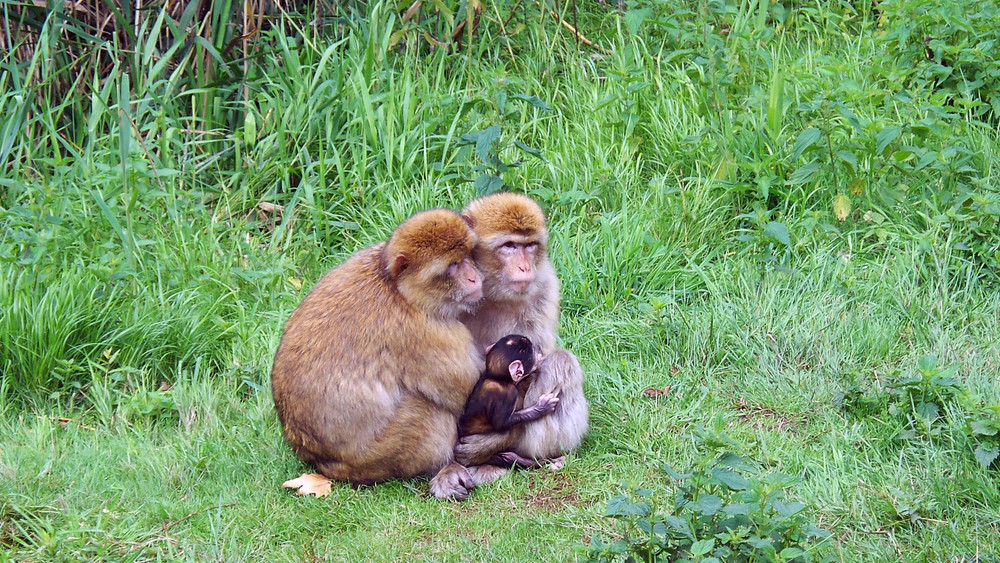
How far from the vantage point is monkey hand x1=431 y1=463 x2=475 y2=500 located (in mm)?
3885

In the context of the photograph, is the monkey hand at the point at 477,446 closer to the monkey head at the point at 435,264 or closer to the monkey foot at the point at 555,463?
the monkey foot at the point at 555,463

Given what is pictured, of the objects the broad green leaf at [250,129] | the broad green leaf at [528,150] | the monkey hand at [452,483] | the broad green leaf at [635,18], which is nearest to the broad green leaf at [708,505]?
the monkey hand at [452,483]

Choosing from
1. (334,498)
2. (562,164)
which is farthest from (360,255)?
(562,164)

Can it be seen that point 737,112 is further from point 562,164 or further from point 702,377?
point 702,377

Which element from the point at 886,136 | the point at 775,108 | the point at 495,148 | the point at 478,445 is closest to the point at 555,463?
the point at 478,445

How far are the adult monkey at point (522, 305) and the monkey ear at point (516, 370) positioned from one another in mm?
131

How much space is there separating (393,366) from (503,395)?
435 mm

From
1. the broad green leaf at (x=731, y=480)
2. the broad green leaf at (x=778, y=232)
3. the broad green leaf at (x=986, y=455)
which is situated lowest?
the broad green leaf at (x=986, y=455)

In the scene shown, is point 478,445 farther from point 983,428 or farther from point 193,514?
point 983,428

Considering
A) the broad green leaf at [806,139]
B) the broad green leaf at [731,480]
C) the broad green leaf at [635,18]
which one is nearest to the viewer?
the broad green leaf at [731,480]

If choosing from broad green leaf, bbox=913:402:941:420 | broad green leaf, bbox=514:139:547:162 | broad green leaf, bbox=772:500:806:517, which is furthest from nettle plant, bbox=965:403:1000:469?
broad green leaf, bbox=514:139:547:162

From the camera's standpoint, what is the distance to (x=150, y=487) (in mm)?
3967

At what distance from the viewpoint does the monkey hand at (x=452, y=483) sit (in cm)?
388

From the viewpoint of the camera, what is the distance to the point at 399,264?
12.8 feet
